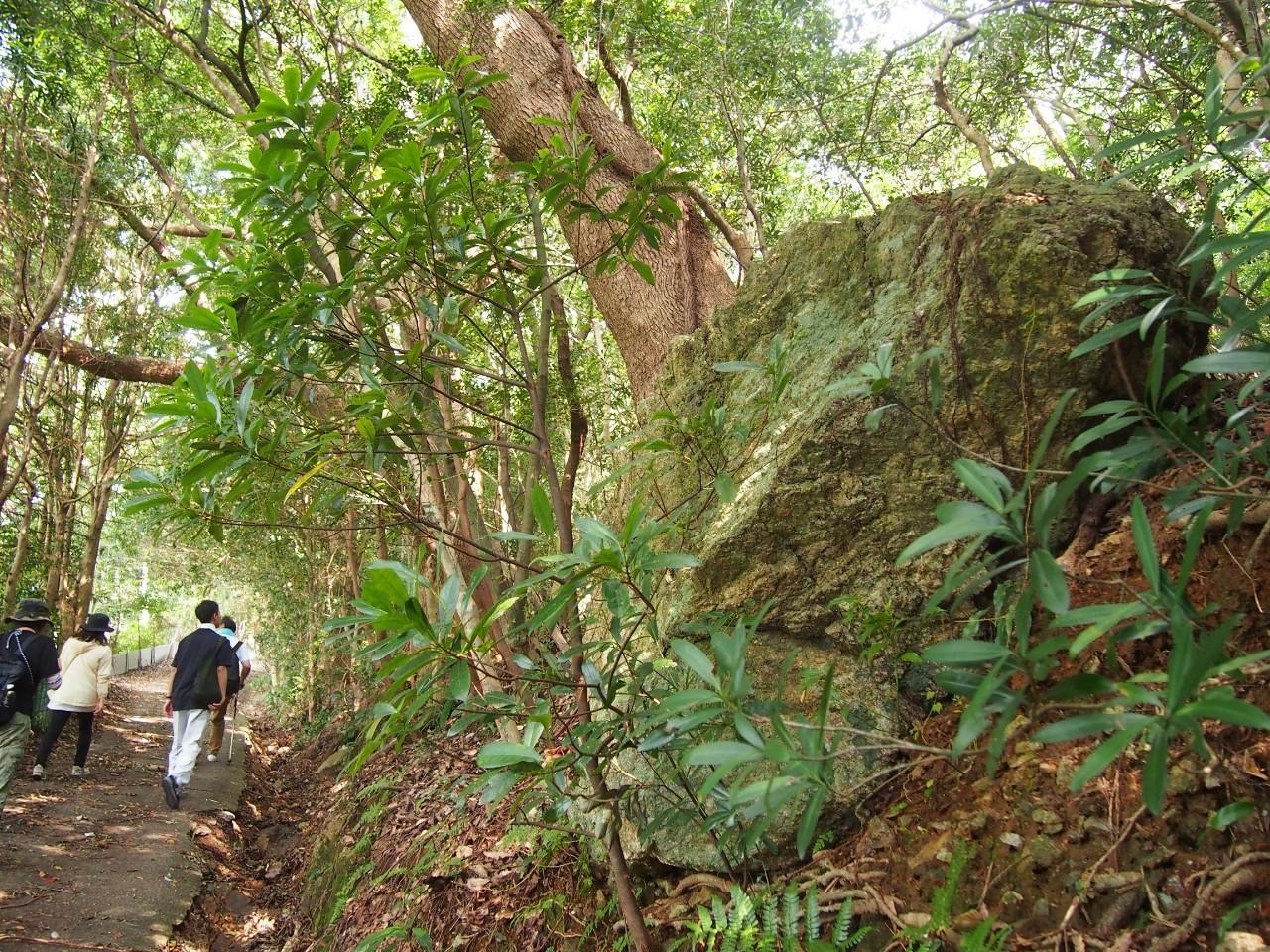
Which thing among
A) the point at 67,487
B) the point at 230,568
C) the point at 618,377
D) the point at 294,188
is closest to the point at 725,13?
the point at 618,377

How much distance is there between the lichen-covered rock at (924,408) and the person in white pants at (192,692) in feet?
19.4

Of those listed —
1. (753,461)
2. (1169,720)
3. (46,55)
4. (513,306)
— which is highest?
(46,55)

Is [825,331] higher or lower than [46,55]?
lower

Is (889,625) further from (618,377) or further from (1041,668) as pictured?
(618,377)

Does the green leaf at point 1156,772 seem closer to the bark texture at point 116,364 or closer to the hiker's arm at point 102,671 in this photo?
the bark texture at point 116,364

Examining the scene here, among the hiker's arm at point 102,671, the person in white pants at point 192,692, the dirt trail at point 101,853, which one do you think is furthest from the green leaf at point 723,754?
the hiker's arm at point 102,671

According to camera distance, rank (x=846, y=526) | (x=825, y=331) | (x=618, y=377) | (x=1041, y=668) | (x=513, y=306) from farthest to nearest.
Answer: (x=618, y=377), (x=825, y=331), (x=846, y=526), (x=513, y=306), (x=1041, y=668)

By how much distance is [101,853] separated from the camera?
239 inches

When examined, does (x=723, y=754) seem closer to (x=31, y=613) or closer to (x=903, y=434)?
(x=903, y=434)

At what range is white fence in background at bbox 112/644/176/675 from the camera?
24.6 m

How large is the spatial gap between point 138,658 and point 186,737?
25.1m

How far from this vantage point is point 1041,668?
3.96ft

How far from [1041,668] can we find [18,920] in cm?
601

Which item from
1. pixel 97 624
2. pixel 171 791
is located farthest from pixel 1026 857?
pixel 97 624
